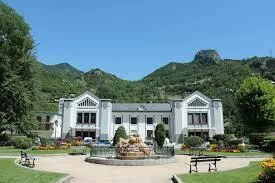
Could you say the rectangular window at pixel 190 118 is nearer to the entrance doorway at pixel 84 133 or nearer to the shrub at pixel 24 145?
the entrance doorway at pixel 84 133

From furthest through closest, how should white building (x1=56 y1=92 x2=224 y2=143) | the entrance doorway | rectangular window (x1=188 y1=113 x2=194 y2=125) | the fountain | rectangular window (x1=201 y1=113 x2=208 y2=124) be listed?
the entrance doorway, rectangular window (x1=188 y1=113 x2=194 y2=125), rectangular window (x1=201 y1=113 x2=208 y2=124), white building (x1=56 y1=92 x2=224 y2=143), the fountain

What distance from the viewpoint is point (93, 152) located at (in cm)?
2928

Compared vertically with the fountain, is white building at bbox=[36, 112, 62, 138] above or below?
above

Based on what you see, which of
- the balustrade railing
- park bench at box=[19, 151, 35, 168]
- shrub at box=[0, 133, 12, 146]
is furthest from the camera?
shrub at box=[0, 133, 12, 146]

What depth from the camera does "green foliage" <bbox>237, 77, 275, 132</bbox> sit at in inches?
2078

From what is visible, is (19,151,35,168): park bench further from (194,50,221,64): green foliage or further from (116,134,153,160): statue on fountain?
(194,50,221,64): green foliage

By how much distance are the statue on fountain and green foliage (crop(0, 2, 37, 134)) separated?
24.0 metres

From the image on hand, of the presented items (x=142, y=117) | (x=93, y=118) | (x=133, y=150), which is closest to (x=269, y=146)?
(x=133, y=150)

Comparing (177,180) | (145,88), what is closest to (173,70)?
(145,88)

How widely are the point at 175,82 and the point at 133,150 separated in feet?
479

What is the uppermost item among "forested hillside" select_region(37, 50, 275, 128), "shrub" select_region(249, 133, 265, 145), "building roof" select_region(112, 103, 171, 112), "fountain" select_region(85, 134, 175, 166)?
"forested hillside" select_region(37, 50, 275, 128)

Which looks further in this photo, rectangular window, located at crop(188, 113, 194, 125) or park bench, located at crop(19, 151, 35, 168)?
rectangular window, located at crop(188, 113, 194, 125)

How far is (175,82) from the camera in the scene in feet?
561

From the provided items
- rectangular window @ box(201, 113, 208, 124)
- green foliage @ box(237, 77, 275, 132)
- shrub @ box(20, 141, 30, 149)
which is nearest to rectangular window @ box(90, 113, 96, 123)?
rectangular window @ box(201, 113, 208, 124)
